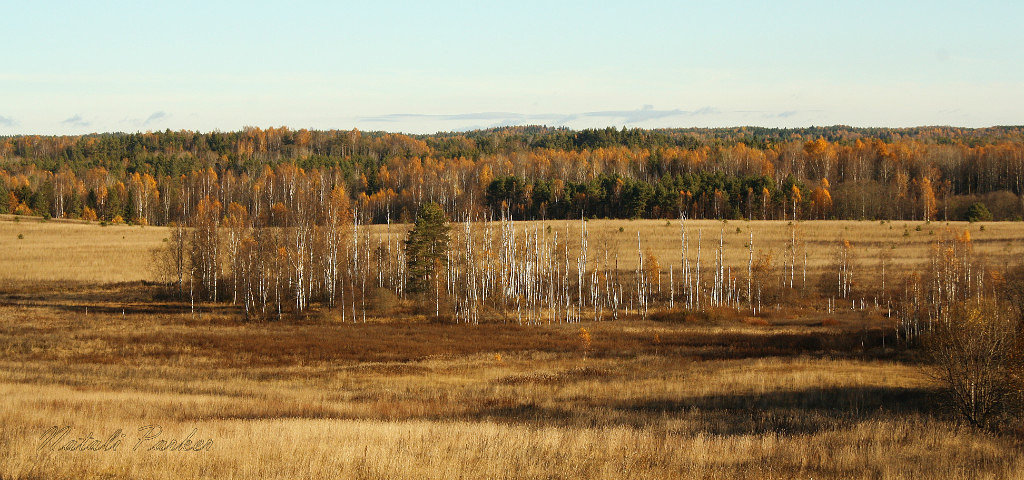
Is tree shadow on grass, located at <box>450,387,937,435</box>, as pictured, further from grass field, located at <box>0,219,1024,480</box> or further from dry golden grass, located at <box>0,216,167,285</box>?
dry golden grass, located at <box>0,216,167,285</box>

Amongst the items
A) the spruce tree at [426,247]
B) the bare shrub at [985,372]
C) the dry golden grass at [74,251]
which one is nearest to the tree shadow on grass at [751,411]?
the bare shrub at [985,372]

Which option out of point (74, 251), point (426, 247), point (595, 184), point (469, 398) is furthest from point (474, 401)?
point (595, 184)

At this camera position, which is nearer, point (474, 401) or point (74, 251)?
point (474, 401)

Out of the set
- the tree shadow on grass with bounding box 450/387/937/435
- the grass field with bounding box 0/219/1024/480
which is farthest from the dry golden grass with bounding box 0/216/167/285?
the tree shadow on grass with bounding box 450/387/937/435

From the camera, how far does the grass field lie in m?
12.7

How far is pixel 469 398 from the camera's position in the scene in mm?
25500

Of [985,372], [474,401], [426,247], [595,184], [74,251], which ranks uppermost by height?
[595,184]

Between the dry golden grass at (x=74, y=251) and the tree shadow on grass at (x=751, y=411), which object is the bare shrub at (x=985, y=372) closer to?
the tree shadow on grass at (x=751, y=411)

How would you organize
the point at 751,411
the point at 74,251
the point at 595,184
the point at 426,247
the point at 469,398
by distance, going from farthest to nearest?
the point at 595,184
the point at 74,251
the point at 426,247
the point at 469,398
the point at 751,411

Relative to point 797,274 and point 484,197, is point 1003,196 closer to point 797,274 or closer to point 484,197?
point 797,274

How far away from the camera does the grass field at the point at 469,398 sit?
12.7 metres

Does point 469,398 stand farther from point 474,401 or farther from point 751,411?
point 751,411

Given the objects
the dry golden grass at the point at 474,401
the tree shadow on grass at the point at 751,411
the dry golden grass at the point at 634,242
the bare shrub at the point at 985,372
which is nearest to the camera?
the dry golden grass at the point at 474,401

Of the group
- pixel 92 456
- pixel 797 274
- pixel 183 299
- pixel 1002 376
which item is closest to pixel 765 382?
pixel 1002 376
